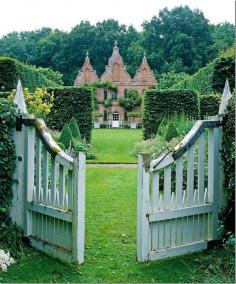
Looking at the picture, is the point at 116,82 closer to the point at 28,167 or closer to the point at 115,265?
the point at 28,167

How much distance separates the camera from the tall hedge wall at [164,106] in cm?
2212

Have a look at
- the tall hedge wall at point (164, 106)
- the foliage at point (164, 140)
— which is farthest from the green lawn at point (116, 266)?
the tall hedge wall at point (164, 106)

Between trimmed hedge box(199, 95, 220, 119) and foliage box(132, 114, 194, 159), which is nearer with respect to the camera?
foliage box(132, 114, 194, 159)

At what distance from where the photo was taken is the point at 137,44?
6412cm

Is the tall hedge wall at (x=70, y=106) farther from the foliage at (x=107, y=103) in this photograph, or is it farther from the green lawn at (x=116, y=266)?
the foliage at (x=107, y=103)

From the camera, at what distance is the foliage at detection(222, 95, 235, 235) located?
16.9 feet

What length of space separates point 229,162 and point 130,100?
141 feet

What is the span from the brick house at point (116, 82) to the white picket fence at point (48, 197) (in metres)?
41.0

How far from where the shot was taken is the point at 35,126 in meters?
5.57

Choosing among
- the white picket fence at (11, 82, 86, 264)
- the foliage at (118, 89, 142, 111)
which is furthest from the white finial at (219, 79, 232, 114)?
the foliage at (118, 89, 142, 111)

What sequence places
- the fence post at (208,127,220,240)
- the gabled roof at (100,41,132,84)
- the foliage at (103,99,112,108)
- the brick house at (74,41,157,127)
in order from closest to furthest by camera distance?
the fence post at (208,127,220,240), the foliage at (103,99,112,108), the brick house at (74,41,157,127), the gabled roof at (100,41,132,84)

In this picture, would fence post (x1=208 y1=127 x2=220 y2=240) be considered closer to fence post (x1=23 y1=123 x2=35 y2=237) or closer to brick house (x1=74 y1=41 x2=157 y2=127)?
fence post (x1=23 y1=123 x2=35 y2=237)

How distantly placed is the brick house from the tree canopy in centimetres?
708

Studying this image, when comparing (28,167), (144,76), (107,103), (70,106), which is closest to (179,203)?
(28,167)
